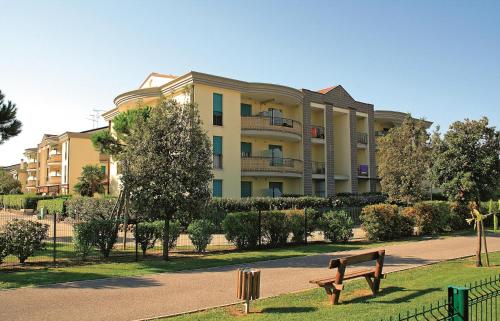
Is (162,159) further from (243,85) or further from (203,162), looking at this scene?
(243,85)

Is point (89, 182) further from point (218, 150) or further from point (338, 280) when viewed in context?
point (338, 280)

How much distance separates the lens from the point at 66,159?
52500 millimetres

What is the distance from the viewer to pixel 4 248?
12.4 metres

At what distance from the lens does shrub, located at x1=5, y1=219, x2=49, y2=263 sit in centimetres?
1256

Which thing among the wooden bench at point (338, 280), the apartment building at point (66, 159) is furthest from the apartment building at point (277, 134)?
the wooden bench at point (338, 280)

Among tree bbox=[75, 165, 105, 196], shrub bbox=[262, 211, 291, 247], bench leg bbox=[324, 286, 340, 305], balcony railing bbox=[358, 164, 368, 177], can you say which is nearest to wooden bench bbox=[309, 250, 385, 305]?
bench leg bbox=[324, 286, 340, 305]

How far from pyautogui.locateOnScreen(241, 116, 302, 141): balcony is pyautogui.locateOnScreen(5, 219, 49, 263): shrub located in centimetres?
1910

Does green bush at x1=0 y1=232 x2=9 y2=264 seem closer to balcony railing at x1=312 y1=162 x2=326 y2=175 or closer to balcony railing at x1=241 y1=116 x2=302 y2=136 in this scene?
balcony railing at x1=241 y1=116 x2=302 y2=136

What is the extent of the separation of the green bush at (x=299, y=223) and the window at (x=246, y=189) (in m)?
13.4

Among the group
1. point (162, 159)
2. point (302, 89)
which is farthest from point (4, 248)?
point (302, 89)

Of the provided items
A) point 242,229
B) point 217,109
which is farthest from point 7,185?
point 242,229

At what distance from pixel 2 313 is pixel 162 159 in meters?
6.99

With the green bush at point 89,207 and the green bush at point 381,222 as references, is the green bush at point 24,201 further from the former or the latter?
the green bush at point 381,222

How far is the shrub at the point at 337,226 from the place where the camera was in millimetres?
18016
